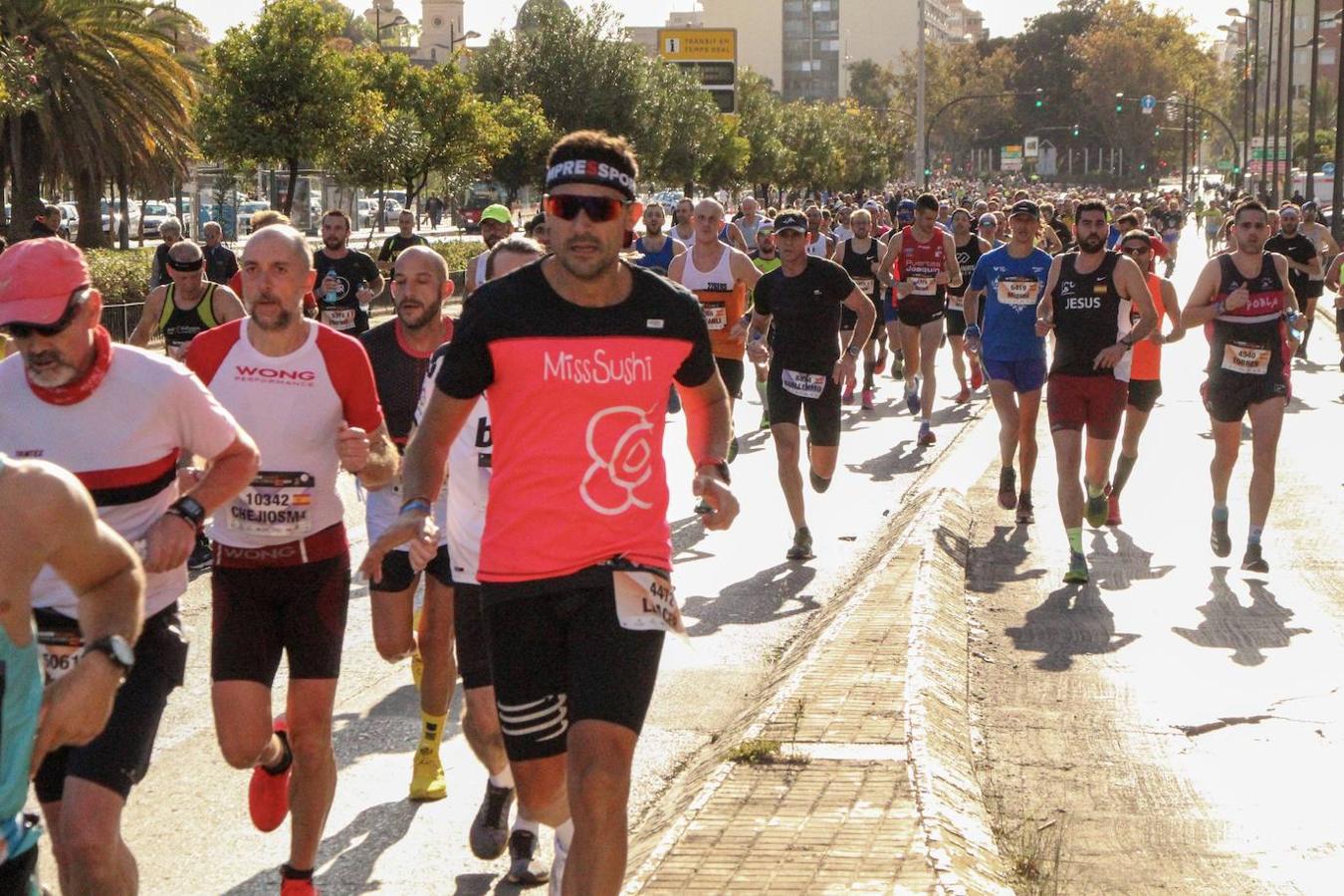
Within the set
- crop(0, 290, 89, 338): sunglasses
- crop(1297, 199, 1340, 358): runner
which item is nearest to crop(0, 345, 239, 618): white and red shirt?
crop(0, 290, 89, 338): sunglasses

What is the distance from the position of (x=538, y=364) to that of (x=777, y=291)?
737cm

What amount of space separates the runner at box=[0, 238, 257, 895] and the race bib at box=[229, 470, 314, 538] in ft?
1.93

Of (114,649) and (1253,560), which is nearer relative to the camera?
(114,649)

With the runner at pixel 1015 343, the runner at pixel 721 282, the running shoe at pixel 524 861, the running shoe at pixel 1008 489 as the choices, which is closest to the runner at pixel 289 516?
the running shoe at pixel 524 861

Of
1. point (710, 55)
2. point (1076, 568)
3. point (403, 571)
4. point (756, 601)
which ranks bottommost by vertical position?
point (756, 601)

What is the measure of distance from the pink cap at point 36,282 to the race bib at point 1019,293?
337 inches

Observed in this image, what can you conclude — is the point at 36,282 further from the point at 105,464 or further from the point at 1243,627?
the point at 1243,627

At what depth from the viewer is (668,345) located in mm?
4555

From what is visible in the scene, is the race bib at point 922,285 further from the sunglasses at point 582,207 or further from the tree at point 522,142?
the tree at point 522,142

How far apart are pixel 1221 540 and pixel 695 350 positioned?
6870 mm

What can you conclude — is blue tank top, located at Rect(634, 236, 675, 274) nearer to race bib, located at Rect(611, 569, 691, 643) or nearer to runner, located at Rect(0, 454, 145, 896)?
race bib, located at Rect(611, 569, 691, 643)

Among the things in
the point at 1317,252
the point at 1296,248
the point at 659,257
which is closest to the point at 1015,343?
the point at 659,257

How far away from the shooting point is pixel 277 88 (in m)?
29.0

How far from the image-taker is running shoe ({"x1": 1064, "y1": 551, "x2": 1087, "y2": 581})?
1014 centimetres
